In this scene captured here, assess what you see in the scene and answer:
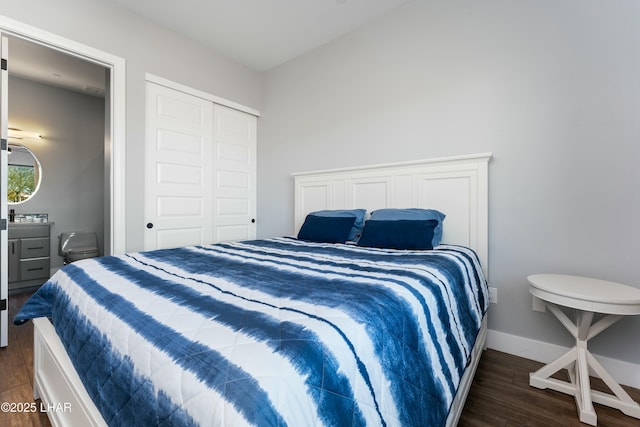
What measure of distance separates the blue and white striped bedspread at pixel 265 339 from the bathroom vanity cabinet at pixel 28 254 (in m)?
3.09

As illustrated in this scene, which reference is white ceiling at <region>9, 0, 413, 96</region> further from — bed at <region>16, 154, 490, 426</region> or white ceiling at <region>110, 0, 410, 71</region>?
bed at <region>16, 154, 490, 426</region>

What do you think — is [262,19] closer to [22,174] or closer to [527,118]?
[527,118]

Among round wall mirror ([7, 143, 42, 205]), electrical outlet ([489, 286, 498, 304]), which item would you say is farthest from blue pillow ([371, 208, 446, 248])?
round wall mirror ([7, 143, 42, 205])

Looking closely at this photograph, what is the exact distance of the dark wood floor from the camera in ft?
4.47

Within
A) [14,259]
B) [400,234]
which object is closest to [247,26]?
[400,234]

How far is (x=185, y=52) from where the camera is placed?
295 cm

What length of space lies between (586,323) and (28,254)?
5.48 metres

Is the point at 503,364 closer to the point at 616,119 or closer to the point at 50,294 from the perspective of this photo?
the point at 616,119

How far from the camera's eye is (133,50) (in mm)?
2574

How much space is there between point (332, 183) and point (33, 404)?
2526mm

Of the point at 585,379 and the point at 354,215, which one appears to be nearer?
the point at 585,379

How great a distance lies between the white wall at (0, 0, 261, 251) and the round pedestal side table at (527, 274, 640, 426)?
313 centimetres

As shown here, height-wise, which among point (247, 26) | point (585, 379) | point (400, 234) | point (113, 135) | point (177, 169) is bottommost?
point (585, 379)

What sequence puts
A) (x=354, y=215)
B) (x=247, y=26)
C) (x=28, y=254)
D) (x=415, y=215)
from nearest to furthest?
(x=415, y=215) → (x=354, y=215) → (x=247, y=26) → (x=28, y=254)
